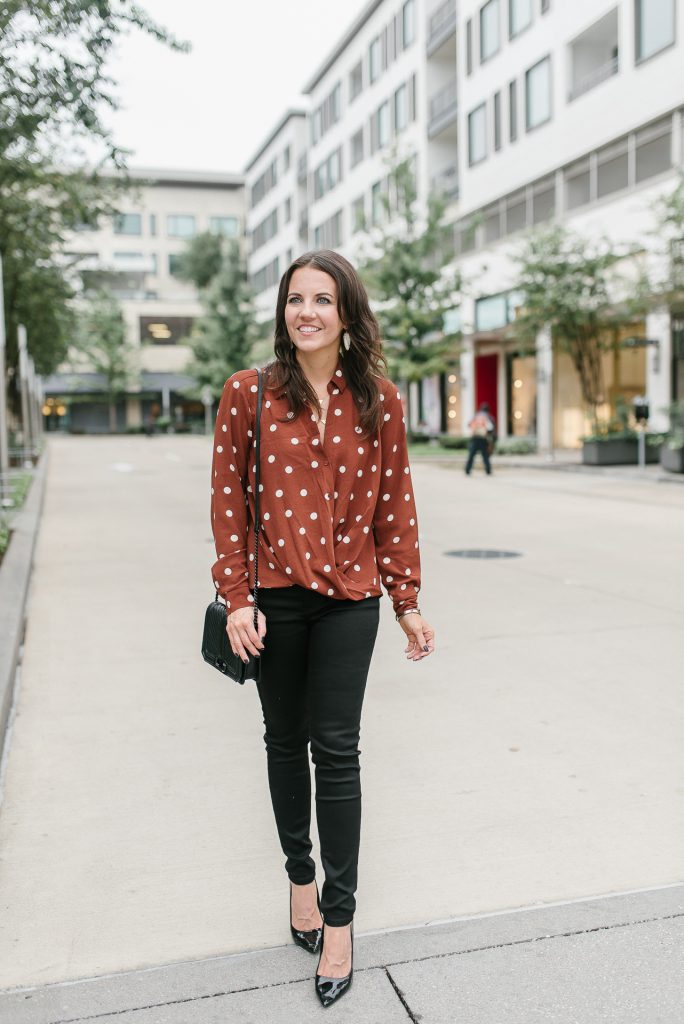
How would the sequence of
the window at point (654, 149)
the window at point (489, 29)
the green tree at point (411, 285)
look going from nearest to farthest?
the window at point (654, 149)
the window at point (489, 29)
the green tree at point (411, 285)

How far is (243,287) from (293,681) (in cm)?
6456

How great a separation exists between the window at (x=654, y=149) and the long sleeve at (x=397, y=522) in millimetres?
26684

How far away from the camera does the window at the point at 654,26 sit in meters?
26.1

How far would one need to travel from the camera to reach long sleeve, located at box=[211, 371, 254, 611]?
9.21ft

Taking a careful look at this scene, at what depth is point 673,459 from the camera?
922 inches

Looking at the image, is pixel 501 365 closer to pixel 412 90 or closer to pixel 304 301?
pixel 412 90

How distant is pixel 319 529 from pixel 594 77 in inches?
1220

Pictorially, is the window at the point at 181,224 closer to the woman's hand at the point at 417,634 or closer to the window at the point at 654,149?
the window at the point at 654,149

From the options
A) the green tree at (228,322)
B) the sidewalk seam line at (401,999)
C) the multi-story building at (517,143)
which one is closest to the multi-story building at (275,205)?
the green tree at (228,322)

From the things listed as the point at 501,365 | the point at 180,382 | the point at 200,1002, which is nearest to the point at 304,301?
the point at 200,1002

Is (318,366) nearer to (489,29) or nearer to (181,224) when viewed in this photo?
(489,29)

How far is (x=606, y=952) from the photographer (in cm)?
289

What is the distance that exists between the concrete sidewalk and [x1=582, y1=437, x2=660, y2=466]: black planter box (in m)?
24.9

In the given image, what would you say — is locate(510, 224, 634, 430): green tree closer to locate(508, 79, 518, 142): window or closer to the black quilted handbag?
locate(508, 79, 518, 142): window
